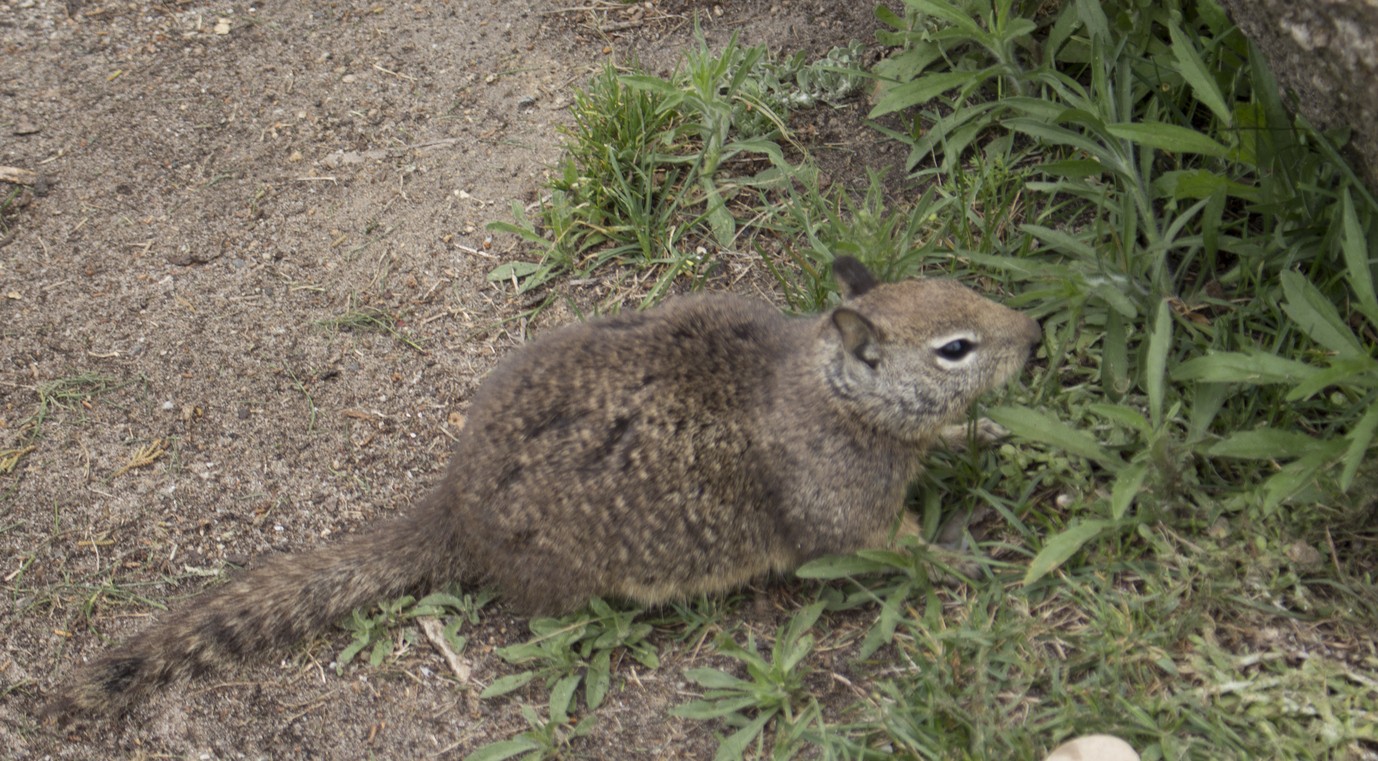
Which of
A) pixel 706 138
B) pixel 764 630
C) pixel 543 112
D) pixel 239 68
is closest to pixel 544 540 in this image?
pixel 764 630

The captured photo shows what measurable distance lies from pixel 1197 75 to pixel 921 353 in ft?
4.45

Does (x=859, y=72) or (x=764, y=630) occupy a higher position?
(x=859, y=72)

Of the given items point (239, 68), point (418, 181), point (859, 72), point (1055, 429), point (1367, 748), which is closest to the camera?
point (1367, 748)

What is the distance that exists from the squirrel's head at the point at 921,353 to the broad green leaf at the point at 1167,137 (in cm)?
73

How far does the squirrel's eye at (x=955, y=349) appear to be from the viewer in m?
3.68

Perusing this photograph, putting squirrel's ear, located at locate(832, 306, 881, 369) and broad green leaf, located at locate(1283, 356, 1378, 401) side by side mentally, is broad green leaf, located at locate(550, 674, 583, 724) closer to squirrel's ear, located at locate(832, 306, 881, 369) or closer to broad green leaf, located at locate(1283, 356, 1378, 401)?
squirrel's ear, located at locate(832, 306, 881, 369)

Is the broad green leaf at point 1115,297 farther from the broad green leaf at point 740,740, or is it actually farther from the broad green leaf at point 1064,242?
the broad green leaf at point 740,740

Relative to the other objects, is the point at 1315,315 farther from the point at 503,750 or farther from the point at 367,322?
the point at 367,322

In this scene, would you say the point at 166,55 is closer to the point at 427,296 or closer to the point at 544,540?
the point at 427,296

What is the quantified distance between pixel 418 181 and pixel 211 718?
9.14 feet

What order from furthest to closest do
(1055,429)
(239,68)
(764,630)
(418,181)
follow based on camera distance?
(239,68)
(418,181)
(764,630)
(1055,429)

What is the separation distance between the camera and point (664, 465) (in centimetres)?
377

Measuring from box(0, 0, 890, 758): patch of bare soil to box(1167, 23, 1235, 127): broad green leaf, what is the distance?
5.08 feet

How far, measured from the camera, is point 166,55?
20.9ft
